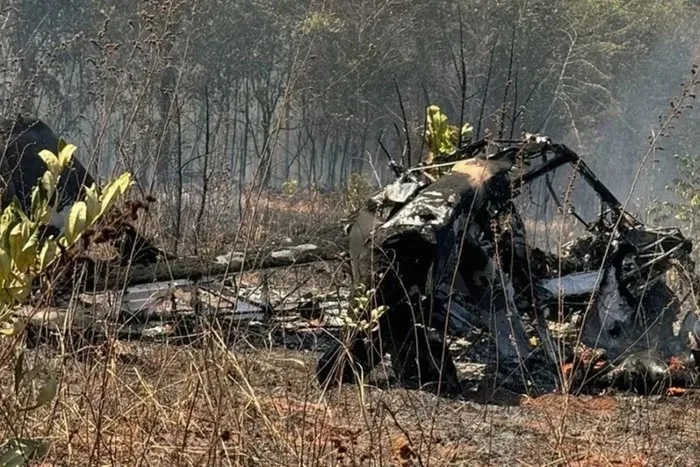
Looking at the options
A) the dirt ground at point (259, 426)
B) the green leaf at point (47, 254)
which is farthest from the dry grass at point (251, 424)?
the green leaf at point (47, 254)

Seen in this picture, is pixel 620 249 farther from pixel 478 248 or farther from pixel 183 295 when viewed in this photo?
pixel 183 295

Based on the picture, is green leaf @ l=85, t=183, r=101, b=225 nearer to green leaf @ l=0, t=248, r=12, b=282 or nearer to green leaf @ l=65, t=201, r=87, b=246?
green leaf @ l=65, t=201, r=87, b=246

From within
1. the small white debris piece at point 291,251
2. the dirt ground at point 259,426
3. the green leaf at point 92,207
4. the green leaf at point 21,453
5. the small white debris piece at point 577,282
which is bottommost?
the dirt ground at point 259,426

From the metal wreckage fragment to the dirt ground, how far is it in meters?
0.46

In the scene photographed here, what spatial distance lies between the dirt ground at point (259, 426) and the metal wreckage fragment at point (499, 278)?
1.51ft

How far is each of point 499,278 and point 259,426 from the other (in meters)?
2.57

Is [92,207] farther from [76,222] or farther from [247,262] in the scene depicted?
[247,262]

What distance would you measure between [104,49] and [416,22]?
1254 inches

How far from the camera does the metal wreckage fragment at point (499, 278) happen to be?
5117 millimetres

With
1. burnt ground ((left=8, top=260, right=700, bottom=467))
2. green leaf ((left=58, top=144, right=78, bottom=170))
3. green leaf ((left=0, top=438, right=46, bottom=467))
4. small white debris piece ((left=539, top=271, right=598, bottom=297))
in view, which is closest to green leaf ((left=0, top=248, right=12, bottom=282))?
green leaf ((left=58, top=144, right=78, bottom=170))

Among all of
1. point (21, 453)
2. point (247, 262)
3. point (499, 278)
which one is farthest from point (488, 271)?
point (21, 453)

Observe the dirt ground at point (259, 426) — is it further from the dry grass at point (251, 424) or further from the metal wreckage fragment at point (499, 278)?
the metal wreckage fragment at point (499, 278)

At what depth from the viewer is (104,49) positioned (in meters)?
3.56

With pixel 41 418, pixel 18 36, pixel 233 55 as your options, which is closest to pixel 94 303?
pixel 41 418
